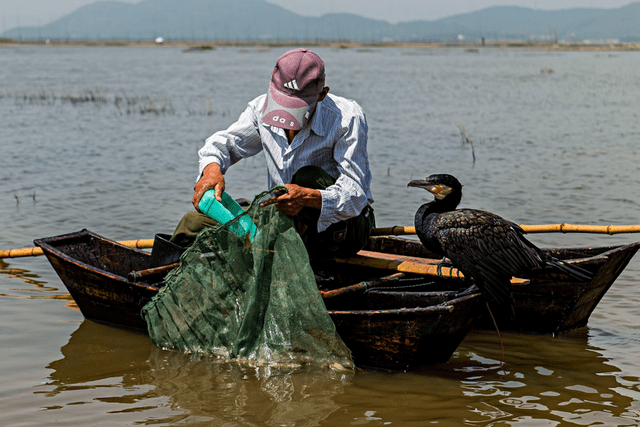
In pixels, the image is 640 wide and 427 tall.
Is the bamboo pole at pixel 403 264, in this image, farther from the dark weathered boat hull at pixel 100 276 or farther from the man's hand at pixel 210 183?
the dark weathered boat hull at pixel 100 276

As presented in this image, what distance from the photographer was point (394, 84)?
31859mm

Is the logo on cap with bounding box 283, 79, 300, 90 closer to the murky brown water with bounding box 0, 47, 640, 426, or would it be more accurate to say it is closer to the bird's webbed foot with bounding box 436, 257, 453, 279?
the bird's webbed foot with bounding box 436, 257, 453, 279

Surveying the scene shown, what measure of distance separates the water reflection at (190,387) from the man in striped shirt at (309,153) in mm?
962

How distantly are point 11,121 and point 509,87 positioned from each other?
64.5ft

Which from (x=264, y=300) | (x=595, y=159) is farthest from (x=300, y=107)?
(x=595, y=159)

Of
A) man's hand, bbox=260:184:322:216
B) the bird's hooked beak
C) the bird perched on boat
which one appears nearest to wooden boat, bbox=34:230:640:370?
the bird perched on boat

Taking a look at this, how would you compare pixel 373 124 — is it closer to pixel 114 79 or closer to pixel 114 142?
pixel 114 142

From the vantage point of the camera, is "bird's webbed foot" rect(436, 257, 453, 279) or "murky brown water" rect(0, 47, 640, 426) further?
"bird's webbed foot" rect(436, 257, 453, 279)

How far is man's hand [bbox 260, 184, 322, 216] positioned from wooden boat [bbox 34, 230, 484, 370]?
598 millimetres

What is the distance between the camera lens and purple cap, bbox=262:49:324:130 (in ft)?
14.6

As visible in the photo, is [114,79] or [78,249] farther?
[114,79]

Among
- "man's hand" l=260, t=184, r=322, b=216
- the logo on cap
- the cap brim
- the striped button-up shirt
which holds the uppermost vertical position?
the logo on cap

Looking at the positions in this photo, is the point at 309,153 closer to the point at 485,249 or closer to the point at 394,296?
the point at 394,296

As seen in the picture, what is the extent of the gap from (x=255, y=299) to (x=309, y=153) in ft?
3.32
